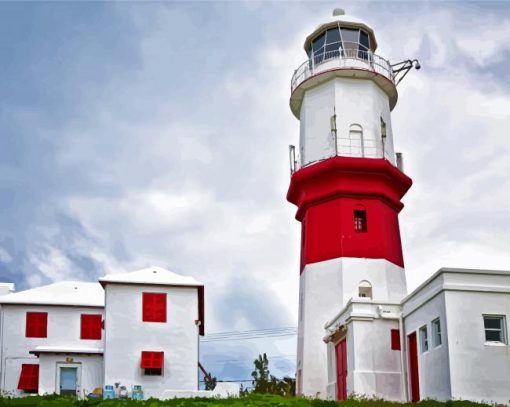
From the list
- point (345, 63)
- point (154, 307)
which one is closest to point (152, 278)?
point (154, 307)

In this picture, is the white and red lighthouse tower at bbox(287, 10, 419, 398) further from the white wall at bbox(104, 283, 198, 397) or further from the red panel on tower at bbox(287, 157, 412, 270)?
the white wall at bbox(104, 283, 198, 397)

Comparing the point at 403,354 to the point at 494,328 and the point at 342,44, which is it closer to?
the point at 494,328

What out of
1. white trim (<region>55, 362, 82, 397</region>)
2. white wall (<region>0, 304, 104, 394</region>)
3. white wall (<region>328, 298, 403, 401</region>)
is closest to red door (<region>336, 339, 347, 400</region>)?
white wall (<region>328, 298, 403, 401</region>)

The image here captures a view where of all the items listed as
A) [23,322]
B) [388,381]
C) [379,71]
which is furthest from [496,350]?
[23,322]

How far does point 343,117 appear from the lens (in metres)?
46.0

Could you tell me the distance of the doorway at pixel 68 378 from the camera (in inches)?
1677

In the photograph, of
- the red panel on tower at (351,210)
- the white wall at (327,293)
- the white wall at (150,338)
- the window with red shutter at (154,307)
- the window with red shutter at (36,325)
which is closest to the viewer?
the white wall at (150,338)

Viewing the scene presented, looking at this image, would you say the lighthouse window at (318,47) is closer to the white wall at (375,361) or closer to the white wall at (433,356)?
the white wall at (375,361)

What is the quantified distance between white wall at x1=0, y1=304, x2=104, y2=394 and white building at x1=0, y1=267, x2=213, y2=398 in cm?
5

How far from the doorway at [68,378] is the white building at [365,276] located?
1080cm

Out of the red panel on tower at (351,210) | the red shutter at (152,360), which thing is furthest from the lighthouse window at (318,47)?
the red shutter at (152,360)

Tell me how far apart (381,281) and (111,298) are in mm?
12675

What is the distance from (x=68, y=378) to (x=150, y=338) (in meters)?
5.49

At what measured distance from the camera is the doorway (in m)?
42.6
